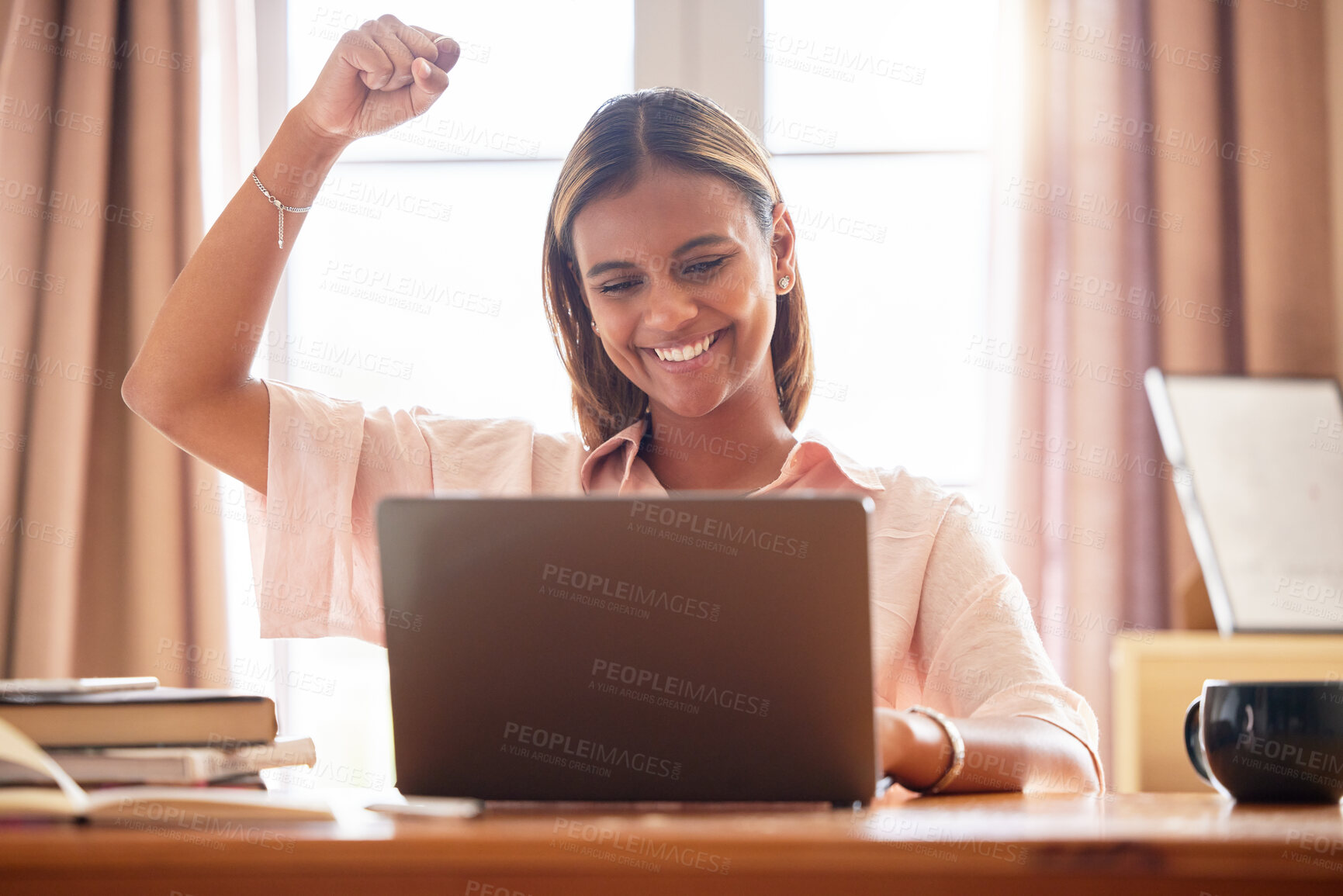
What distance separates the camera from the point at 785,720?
58cm

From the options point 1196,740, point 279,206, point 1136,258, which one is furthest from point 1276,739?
point 1136,258

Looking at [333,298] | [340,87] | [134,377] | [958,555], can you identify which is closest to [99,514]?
[333,298]

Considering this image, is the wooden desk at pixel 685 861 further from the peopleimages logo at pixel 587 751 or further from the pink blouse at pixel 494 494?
the pink blouse at pixel 494 494

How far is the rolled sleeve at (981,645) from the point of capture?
3.10ft

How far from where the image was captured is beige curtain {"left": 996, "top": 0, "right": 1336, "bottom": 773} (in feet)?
6.61

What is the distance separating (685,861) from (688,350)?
0.92 m

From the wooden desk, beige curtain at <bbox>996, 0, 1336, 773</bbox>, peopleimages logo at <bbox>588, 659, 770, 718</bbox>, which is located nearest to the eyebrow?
peopleimages logo at <bbox>588, 659, 770, 718</bbox>

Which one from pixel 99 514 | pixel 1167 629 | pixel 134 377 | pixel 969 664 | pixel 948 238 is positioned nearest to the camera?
pixel 969 664

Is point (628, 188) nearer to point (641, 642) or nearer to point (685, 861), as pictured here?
point (641, 642)

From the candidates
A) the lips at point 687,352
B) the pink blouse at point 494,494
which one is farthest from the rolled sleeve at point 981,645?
the lips at point 687,352

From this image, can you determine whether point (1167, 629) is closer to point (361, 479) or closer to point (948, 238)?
point (948, 238)

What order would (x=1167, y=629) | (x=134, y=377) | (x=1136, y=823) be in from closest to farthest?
(x=1136, y=823) < (x=134, y=377) < (x=1167, y=629)

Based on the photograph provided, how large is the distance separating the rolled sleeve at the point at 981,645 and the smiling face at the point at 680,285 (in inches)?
12.9

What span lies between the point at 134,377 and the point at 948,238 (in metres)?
1.69
